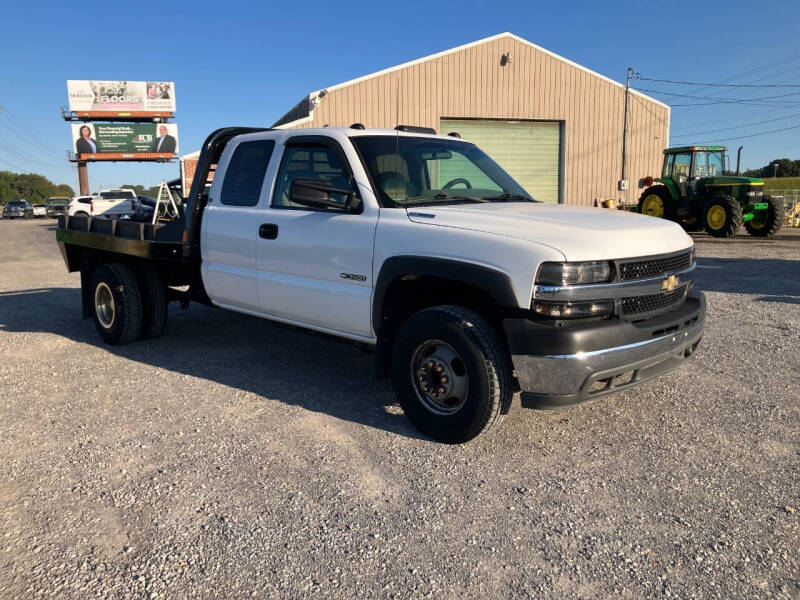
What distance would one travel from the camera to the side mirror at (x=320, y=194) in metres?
4.00

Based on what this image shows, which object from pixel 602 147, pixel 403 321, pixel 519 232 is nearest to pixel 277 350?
pixel 403 321

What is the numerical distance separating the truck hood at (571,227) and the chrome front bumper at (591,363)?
423mm

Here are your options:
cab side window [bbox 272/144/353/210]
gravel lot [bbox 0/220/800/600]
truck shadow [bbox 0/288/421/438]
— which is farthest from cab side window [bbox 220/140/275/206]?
gravel lot [bbox 0/220/800/600]

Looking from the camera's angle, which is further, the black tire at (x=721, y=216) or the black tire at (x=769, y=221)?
the black tire at (x=769, y=221)

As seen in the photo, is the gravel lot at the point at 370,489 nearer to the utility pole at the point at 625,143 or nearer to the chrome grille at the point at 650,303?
the chrome grille at the point at 650,303

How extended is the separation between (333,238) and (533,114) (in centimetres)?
2253

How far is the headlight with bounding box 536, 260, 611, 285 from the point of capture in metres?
3.24

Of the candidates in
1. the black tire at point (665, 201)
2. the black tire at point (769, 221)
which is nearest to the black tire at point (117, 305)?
the black tire at point (665, 201)

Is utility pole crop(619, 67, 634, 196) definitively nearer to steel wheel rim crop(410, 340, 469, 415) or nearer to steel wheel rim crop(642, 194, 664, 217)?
steel wheel rim crop(642, 194, 664, 217)

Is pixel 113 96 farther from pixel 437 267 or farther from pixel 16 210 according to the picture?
pixel 437 267

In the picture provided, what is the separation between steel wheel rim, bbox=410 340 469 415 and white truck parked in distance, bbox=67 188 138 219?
2774 centimetres

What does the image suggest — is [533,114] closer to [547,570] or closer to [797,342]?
[797,342]

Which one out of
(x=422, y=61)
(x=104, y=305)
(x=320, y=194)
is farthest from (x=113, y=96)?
(x=320, y=194)

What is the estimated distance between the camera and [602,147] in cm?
2597
